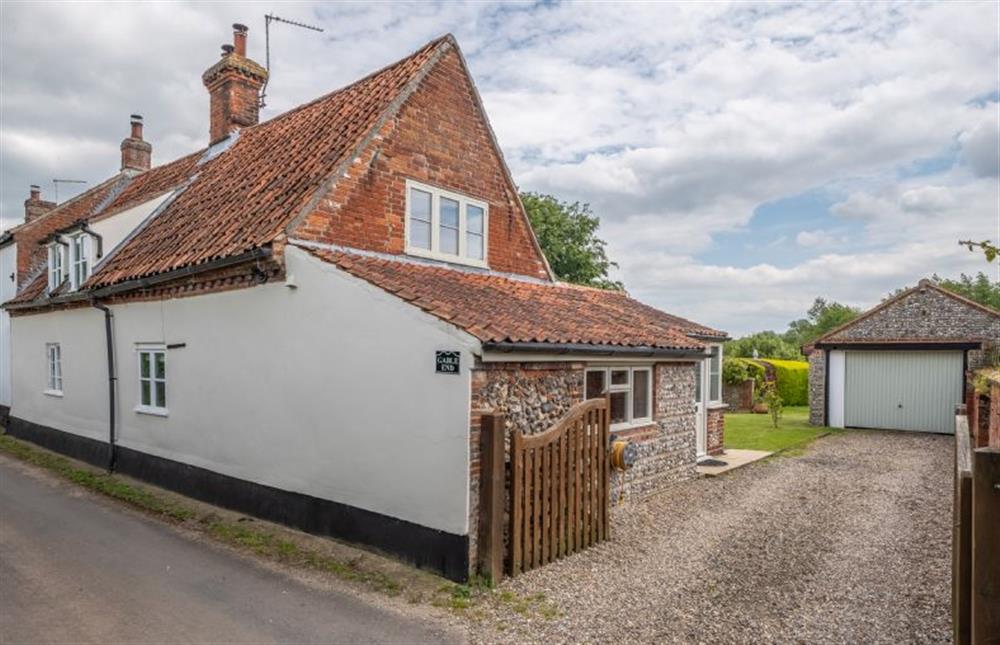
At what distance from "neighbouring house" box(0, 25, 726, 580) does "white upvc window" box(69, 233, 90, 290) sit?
0.17 ft

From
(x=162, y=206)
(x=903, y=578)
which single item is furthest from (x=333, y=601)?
(x=162, y=206)

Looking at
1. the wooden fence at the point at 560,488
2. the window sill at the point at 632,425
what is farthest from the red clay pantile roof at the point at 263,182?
the window sill at the point at 632,425

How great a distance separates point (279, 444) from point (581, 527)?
4421 millimetres

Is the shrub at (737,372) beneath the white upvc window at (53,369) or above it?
beneath

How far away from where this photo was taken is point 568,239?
107 ft

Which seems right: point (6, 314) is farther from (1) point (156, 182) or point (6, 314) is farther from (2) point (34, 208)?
(1) point (156, 182)

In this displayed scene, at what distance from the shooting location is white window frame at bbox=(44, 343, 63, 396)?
15.2m

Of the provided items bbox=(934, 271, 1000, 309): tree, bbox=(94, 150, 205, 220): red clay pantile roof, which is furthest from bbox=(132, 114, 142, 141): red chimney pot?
bbox=(934, 271, 1000, 309): tree

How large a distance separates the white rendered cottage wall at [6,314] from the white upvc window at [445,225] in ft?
47.6

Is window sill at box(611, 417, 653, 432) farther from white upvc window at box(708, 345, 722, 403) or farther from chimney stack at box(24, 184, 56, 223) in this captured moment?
chimney stack at box(24, 184, 56, 223)

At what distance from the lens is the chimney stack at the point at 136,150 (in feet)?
67.5

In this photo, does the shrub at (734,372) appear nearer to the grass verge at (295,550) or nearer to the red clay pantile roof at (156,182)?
the red clay pantile roof at (156,182)

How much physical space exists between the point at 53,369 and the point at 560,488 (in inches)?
565

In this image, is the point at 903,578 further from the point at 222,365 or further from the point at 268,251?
the point at 222,365
